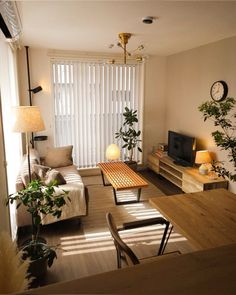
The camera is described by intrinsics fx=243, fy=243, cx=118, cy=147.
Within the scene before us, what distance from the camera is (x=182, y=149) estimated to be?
4.48 meters

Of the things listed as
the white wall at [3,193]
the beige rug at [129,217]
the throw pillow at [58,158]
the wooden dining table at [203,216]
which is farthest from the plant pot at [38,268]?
the throw pillow at [58,158]

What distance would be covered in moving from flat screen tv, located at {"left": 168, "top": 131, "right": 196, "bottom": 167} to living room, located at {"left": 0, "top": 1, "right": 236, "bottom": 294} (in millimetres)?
205

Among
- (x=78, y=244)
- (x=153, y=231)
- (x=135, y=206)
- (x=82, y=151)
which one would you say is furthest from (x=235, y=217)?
(x=82, y=151)

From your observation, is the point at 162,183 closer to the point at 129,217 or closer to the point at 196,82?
the point at 129,217

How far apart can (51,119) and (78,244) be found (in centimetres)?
277

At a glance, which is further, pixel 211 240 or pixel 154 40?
pixel 154 40

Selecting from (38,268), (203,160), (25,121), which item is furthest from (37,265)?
(203,160)

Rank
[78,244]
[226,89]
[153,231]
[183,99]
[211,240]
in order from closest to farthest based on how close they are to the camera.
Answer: [211,240] < [78,244] < [153,231] < [226,89] < [183,99]

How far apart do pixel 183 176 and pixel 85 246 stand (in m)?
2.04

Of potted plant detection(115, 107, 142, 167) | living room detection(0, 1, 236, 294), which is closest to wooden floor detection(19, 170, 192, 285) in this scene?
living room detection(0, 1, 236, 294)

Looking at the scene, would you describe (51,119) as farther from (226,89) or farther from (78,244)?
(226,89)

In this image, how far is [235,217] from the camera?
5.62ft

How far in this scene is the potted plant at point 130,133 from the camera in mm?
4980

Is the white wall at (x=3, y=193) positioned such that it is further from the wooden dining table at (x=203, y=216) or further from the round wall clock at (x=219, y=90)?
the round wall clock at (x=219, y=90)
